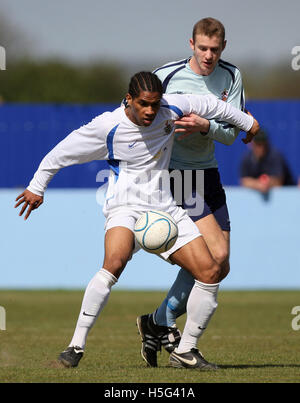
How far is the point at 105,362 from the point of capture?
789 centimetres

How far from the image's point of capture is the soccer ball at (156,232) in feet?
23.5

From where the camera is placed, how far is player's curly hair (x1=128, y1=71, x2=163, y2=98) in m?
7.14

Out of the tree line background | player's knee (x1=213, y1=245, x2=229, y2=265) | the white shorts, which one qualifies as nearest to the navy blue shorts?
player's knee (x1=213, y1=245, x2=229, y2=265)

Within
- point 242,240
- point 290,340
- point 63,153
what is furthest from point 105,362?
point 242,240

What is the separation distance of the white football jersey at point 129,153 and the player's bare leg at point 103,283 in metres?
0.36

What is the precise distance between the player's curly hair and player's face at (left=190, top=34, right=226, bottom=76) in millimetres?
661

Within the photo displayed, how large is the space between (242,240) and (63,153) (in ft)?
25.0

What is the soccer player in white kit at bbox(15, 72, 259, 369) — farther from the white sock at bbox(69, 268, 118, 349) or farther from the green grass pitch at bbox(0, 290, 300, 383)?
the green grass pitch at bbox(0, 290, 300, 383)

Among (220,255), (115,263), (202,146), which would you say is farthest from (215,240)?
(115,263)

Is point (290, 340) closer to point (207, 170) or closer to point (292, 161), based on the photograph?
point (207, 170)

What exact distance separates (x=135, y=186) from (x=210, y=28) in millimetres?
1459

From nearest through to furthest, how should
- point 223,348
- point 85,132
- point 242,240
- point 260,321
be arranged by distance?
point 85,132
point 223,348
point 260,321
point 242,240

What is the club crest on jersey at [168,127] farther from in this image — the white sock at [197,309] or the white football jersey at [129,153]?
the white sock at [197,309]

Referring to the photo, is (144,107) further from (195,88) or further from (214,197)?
(214,197)
